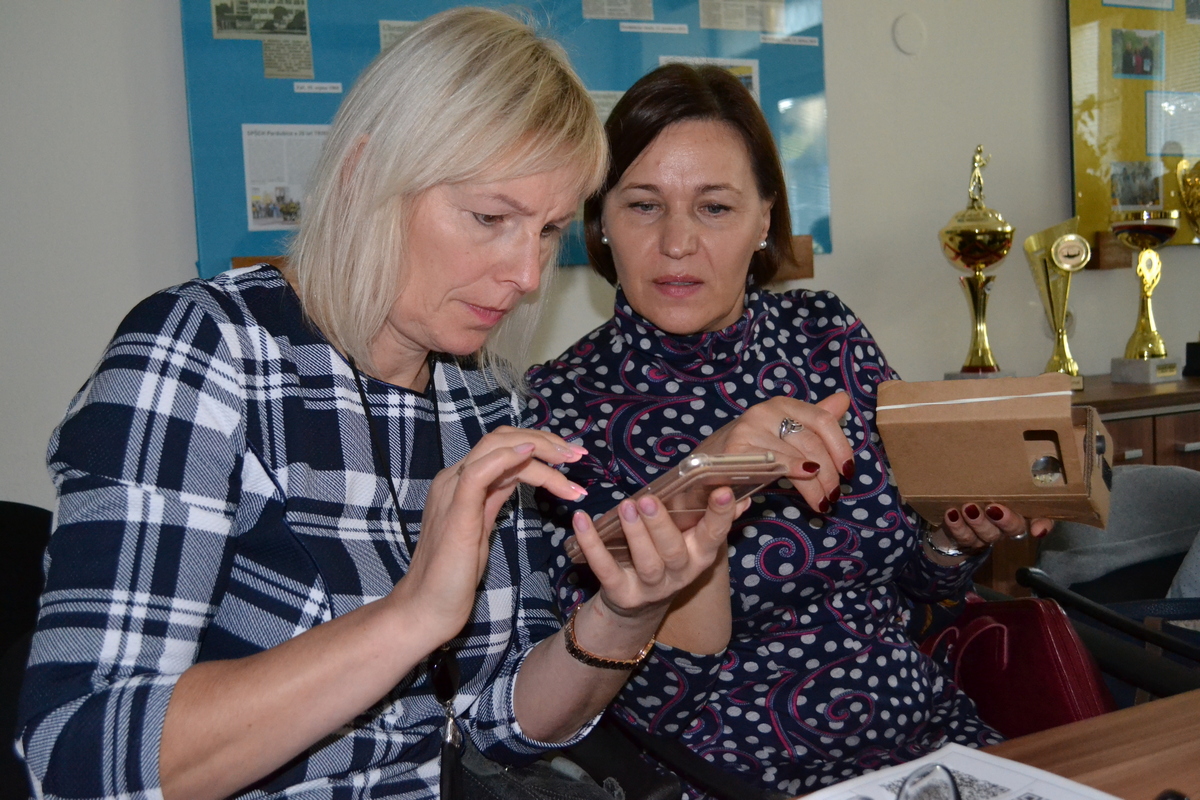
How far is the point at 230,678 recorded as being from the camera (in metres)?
0.89

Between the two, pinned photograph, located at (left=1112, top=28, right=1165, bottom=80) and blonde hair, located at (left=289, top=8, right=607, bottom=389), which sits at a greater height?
pinned photograph, located at (left=1112, top=28, right=1165, bottom=80)

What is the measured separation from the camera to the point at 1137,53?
325cm

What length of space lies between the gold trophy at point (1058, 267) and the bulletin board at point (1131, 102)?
0.31 meters

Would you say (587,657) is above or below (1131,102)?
below

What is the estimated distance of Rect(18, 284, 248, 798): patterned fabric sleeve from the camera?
2.83ft

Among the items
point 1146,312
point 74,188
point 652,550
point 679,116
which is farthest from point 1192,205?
point 74,188

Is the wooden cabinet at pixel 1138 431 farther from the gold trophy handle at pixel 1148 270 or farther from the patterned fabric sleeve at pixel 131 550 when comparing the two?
the patterned fabric sleeve at pixel 131 550

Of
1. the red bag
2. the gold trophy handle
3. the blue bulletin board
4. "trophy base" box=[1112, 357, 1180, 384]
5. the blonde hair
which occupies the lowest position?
the red bag

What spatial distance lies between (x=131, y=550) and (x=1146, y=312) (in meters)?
3.12

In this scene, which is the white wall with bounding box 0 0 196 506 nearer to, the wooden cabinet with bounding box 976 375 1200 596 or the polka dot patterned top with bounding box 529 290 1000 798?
the polka dot patterned top with bounding box 529 290 1000 798

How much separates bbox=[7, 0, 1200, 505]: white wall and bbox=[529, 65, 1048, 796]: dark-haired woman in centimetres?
98

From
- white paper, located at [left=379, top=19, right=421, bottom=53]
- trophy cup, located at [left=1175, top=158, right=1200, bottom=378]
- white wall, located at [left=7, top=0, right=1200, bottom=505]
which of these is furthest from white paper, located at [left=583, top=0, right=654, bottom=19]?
trophy cup, located at [left=1175, top=158, right=1200, bottom=378]

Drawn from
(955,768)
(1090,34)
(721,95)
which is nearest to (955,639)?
(955,768)

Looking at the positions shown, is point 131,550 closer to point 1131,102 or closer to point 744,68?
point 744,68
